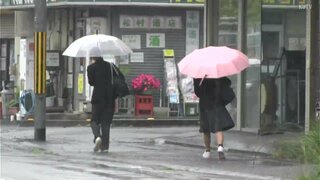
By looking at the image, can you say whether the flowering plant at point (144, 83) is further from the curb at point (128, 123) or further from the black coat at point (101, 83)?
the black coat at point (101, 83)

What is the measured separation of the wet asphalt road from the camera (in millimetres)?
10688

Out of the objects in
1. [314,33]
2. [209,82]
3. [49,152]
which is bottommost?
[49,152]

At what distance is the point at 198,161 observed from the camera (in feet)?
41.0

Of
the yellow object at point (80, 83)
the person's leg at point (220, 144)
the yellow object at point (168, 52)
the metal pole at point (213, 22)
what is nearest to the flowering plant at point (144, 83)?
the yellow object at point (168, 52)

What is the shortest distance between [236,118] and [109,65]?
449 cm

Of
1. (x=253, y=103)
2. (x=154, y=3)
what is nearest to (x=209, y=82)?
(x=253, y=103)

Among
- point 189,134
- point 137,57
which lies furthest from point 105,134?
point 137,57

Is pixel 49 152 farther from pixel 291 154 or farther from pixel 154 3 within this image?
pixel 154 3

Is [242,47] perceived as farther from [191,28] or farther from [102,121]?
[191,28]

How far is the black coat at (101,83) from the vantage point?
1385 centimetres

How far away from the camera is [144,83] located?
23.5 meters

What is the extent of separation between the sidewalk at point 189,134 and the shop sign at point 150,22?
338 cm

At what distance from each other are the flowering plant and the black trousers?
9416mm

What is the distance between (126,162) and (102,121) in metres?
1.67
